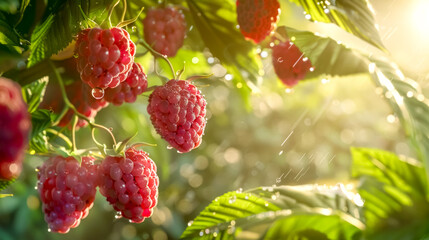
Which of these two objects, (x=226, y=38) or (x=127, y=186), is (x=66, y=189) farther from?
(x=226, y=38)

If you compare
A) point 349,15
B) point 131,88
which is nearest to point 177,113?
point 131,88

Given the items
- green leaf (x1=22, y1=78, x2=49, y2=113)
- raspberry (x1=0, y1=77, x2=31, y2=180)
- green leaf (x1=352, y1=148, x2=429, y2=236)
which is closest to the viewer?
raspberry (x1=0, y1=77, x2=31, y2=180)

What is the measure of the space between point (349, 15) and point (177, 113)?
0.49ft

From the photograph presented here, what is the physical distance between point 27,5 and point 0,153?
0.69 feet

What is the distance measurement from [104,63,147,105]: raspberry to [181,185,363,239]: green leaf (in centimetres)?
10

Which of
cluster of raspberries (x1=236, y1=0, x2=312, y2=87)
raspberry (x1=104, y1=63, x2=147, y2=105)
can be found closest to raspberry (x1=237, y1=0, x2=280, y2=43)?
cluster of raspberries (x1=236, y1=0, x2=312, y2=87)

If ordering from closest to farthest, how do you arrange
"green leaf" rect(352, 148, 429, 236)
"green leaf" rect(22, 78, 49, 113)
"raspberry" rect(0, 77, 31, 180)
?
"raspberry" rect(0, 77, 31, 180)
"green leaf" rect(352, 148, 429, 236)
"green leaf" rect(22, 78, 49, 113)

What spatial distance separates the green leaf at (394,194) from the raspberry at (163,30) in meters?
0.21

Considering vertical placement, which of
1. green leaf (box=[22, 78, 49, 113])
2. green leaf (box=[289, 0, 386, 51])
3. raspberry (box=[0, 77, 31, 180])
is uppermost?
raspberry (box=[0, 77, 31, 180])

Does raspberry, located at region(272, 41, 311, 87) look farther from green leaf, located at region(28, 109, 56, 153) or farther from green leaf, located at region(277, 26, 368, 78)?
green leaf, located at region(28, 109, 56, 153)

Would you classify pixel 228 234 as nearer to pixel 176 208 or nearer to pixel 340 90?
pixel 176 208

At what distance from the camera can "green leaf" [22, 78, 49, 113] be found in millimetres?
405

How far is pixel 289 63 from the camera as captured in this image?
510 millimetres

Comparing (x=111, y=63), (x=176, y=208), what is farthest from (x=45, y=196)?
(x=176, y=208)
